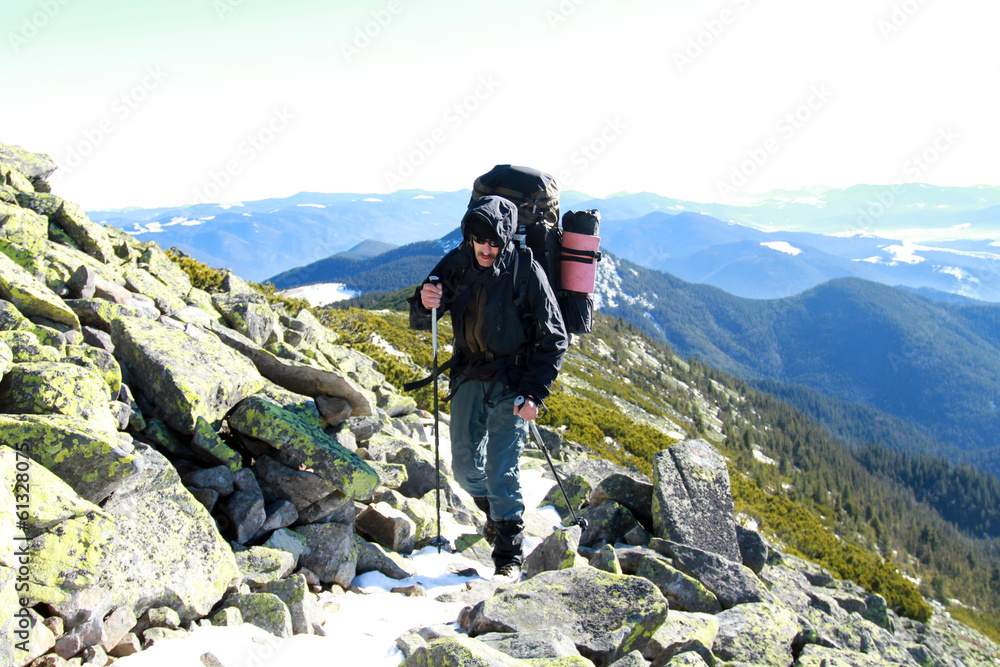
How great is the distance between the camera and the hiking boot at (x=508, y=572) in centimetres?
681

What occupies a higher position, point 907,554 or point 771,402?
point 771,402

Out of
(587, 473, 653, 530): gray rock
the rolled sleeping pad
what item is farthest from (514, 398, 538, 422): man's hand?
(587, 473, 653, 530): gray rock

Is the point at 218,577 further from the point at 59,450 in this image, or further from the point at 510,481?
the point at 510,481

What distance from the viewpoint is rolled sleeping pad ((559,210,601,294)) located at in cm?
684

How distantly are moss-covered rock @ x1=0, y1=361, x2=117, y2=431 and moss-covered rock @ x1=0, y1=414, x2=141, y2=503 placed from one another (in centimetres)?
41

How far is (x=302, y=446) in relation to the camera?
6.13 meters

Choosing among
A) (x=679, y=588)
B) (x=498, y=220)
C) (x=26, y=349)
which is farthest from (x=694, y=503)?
(x=26, y=349)

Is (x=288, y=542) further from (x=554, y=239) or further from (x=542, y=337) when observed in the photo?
(x=554, y=239)

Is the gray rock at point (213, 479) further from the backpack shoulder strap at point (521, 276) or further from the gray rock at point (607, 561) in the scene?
the gray rock at point (607, 561)

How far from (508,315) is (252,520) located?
3328 mm

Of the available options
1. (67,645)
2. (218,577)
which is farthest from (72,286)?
(67,645)

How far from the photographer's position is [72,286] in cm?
746

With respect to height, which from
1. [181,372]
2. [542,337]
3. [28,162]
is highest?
[28,162]

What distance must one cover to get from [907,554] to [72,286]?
131m
